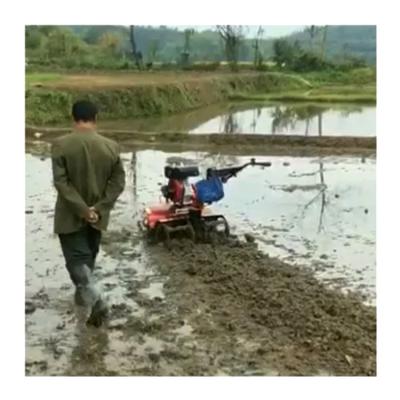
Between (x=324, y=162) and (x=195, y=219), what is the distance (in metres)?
5.42

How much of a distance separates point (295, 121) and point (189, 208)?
27.3 ft

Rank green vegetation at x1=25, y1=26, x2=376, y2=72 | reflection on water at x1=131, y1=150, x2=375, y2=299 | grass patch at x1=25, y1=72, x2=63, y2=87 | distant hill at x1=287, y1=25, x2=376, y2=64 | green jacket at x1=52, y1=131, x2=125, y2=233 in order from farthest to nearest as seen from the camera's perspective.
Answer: grass patch at x1=25, y1=72, x2=63, y2=87 → reflection on water at x1=131, y1=150, x2=375, y2=299 → green vegetation at x1=25, y1=26, x2=376, y2=72 → green jacket at x1=52, y1=131, x2=125, y2=233 → distant hill at x1=287, y1=25, x2=376, y2=64

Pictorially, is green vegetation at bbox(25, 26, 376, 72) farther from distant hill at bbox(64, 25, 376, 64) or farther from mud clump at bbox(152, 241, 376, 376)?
mud clump at bbox(152, 241, 376, 376)

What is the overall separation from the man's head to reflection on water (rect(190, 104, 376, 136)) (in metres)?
8.81

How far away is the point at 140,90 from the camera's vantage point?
10477 millimetres

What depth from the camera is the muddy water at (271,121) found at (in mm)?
12727

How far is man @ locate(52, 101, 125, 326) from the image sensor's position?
158 inches

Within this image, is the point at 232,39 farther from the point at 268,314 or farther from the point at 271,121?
the point at 271,121

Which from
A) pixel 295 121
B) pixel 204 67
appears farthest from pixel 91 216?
pixel 295 121

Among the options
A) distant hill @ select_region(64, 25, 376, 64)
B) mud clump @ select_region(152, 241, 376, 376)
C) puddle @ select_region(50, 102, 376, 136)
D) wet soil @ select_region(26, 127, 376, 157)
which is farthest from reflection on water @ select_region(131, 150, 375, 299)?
puddle @ select_region(50, 102, 376, 136)

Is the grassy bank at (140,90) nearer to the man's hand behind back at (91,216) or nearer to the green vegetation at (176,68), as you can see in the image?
the green vegetation at (176,68)

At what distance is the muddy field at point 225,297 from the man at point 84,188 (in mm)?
416
